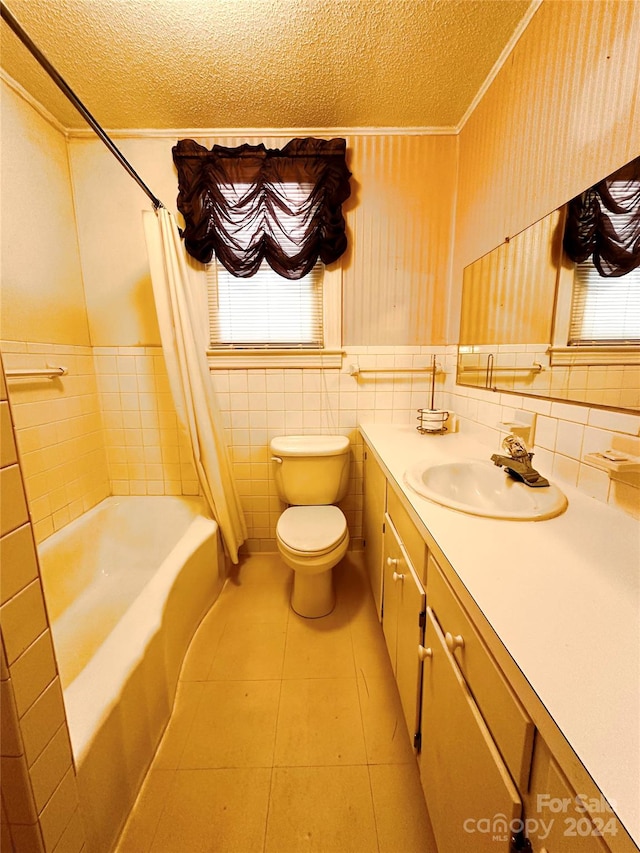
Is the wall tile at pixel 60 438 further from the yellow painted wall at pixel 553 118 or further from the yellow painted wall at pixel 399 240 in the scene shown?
the yellow painted wall at pixel 553 118

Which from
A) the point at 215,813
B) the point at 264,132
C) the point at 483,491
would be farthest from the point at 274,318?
the point at 215,813

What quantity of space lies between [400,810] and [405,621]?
1.64 feet

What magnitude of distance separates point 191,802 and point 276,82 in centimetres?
261

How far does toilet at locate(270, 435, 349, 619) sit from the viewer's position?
1.37 metres

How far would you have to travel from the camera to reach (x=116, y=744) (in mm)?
815

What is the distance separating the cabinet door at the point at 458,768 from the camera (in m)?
0.46

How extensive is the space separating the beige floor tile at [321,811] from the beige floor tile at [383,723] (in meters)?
0.08

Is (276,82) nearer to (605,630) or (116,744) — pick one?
(605,630)

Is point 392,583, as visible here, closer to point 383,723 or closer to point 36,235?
point 383,723

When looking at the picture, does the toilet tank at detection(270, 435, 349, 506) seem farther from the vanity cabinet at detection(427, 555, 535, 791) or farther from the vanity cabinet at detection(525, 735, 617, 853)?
the vanity cabinet at detection(525, 735, 617, 853)

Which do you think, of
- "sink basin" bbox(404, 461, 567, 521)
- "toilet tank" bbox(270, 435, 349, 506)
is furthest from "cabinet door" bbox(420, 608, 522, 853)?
"toilet tank" bbox(270, 435, 349, 506)

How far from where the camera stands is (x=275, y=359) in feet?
5.83

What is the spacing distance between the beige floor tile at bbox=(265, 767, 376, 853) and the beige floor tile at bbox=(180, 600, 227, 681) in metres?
0.48

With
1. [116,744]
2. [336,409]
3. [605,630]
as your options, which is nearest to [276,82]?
[336,409]
